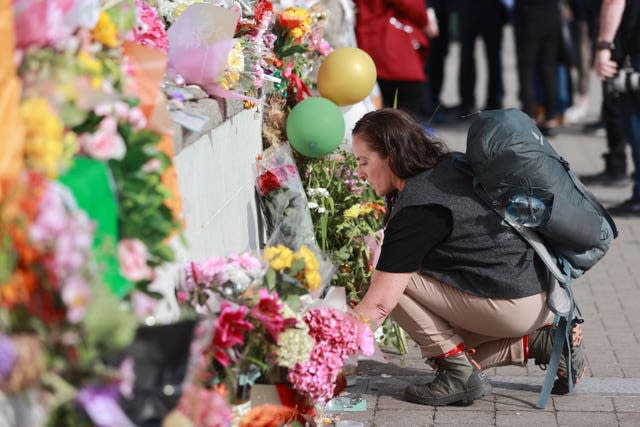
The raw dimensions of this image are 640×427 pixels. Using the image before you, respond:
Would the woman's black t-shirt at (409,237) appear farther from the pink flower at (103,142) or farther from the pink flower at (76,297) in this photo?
the pink flower at (76,297)

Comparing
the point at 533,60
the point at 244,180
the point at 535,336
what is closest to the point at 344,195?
the point at 244,180

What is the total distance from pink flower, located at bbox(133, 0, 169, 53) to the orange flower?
1.08m

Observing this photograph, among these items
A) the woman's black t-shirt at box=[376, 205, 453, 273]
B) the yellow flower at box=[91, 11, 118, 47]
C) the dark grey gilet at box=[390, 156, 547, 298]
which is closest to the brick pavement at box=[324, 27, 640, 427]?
the dark grey gilet at box=[390, 156, 547, 298]

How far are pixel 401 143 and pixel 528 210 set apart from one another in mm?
528

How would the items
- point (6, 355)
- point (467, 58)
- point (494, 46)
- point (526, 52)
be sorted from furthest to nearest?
point (467, 58) → point (494, 46) → point (526, 52) → point (6, 355)

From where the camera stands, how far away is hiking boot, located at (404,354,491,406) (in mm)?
4246

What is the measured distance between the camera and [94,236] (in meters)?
2.32

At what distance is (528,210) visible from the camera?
3.99 m

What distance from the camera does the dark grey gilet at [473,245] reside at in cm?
406

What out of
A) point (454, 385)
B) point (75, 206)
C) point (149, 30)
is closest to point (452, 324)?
point (454, 385)

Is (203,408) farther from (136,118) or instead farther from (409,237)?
(409,237)

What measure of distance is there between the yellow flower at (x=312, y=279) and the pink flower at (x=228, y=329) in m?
0.34

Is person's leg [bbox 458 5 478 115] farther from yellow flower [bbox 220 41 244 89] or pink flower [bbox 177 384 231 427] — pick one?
pink flower [bbox 177 384 231 427]

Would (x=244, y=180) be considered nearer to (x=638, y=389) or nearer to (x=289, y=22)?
(x=289, y=22)
